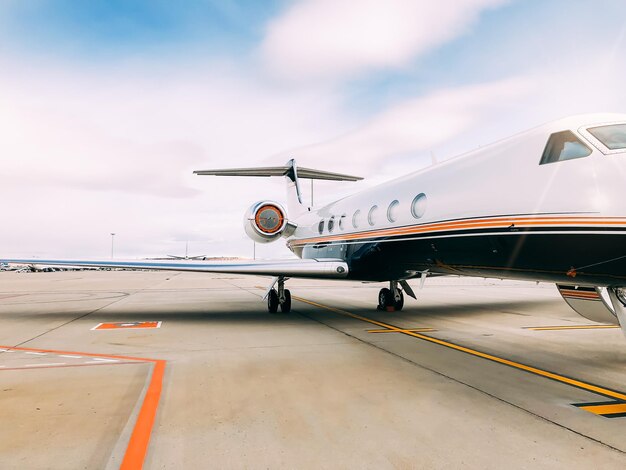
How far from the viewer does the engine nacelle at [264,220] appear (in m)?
13.7

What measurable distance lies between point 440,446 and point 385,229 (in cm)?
565

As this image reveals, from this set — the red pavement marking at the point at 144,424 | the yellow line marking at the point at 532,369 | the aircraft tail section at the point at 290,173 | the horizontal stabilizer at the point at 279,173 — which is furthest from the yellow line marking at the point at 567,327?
the horizontal stabilizer at the point at 279,173

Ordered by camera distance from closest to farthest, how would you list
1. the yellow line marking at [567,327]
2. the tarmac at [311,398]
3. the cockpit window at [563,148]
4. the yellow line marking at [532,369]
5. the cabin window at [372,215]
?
the tarmac at [311,398] → the yellow line marking at [532,369] → the cockpit window at [563,148] → the yellow line marking at [567,327] → the cabin window at [372,215]

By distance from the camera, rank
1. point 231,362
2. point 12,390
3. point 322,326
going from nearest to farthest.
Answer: point 12,390
point 231,362
point 322,326

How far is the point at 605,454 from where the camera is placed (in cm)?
297

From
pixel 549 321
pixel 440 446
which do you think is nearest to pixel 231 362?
pixel 440 446

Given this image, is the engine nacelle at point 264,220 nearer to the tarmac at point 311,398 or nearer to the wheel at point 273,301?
the wheel at point 273,301

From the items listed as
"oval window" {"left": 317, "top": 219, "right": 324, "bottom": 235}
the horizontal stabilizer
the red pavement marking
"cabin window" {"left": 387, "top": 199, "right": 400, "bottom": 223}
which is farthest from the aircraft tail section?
the red pavement marking

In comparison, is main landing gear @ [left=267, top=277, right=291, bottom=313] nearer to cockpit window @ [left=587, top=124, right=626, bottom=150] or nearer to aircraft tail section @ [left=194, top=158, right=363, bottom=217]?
aircraft tail section @ [left=194, top=158, right=363, bottom=217]

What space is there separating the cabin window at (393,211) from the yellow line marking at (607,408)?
4633 mm

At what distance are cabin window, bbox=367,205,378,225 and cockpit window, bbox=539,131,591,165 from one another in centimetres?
427

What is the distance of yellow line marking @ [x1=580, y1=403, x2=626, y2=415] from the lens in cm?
387

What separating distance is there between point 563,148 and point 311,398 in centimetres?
398

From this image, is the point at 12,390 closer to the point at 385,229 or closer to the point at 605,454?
the point at 605,454
